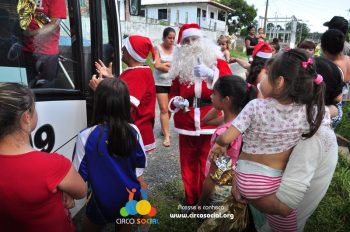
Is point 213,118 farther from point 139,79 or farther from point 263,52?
point 263,52

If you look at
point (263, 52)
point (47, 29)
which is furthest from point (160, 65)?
point (47, 29)

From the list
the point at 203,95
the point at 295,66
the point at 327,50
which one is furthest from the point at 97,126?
the point at 327,50

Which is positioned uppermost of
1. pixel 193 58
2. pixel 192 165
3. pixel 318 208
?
pixel 193 58

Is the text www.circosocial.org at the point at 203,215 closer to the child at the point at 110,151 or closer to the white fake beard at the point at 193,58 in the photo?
the child at the point at 110,151

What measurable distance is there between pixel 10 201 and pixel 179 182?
2.80m

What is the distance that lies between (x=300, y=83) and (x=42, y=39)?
1682 mm

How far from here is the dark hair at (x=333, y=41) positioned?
11.2 feet

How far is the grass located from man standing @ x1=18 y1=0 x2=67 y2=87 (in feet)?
5.76

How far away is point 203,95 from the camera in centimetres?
326

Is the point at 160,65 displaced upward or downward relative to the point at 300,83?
downward

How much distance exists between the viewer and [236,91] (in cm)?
255

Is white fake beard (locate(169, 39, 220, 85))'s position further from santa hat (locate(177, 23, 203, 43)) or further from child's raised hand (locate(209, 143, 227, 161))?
child's raised hand (locate(209, 143, 227, 161))

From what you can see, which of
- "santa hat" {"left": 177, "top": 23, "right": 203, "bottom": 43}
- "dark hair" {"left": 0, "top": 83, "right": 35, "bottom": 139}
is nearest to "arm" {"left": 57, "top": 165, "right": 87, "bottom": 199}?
"dark hair" {"left": 0, "top": 83, "right": 35, "bottom": 139}

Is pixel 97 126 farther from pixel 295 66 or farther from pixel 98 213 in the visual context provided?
pixel 295 66
